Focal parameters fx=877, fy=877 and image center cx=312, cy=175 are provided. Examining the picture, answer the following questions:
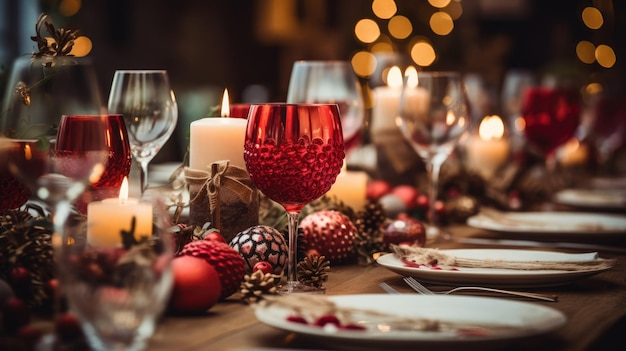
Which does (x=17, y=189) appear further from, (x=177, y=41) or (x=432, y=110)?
(x=177, y=41)

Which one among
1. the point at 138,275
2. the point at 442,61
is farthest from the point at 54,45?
the point at 442,61

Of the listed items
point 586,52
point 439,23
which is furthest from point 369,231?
point 586,52

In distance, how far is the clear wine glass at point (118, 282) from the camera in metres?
0.70

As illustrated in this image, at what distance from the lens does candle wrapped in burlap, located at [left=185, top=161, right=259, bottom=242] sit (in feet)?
3.72

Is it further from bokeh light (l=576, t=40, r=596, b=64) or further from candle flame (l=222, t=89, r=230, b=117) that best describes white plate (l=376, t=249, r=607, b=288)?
bokeh light (l=576, t=40, r=596, b=64)

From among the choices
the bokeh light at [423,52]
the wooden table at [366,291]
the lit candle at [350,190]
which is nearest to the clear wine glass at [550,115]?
the lit candle at [350,190]

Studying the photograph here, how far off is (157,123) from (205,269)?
41 cm

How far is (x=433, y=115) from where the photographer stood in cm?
157

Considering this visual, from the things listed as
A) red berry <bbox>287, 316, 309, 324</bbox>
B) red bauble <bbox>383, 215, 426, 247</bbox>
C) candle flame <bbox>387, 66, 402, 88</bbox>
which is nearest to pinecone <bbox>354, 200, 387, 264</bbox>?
red bauble <bbox>383, 215, 426, 247</bbox>

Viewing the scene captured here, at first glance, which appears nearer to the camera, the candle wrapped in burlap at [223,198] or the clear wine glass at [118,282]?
the clear wine glass at [118,282]

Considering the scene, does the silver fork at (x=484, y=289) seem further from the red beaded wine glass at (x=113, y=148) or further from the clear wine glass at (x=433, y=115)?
the clear wine glass at (x=433, y=115)

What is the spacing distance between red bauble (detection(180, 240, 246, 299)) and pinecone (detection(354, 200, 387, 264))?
314mm

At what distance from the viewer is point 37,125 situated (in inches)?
41.6

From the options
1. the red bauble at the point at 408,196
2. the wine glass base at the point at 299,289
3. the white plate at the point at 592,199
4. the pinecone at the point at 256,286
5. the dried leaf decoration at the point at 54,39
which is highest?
the dried leaf decoration at the point at 54,39
